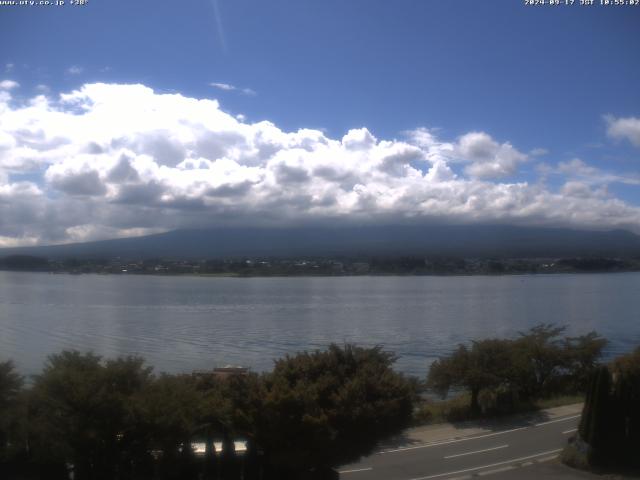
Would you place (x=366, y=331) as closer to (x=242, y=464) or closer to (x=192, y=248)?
(x=242, y=464)

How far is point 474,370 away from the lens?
16781 mm

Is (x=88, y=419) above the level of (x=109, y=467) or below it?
above

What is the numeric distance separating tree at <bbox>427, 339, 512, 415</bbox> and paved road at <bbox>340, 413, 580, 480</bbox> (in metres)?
3.18

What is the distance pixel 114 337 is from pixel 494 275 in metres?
74.5

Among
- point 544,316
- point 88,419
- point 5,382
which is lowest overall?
point 544,316

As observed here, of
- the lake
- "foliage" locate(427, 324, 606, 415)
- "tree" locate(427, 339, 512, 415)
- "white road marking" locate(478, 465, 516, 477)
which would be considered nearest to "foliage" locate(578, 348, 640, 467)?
"white road marking" locate(478, 465, 516, 477)

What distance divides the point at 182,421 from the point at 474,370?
33.8ft

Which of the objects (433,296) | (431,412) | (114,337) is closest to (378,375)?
(431,412)

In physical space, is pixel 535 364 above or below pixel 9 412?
below

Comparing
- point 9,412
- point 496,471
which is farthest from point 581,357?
point 9,412

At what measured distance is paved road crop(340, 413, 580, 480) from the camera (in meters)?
9.85

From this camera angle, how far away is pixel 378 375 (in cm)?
1188

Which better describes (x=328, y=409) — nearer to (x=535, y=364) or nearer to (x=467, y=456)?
(x=467, y=456)

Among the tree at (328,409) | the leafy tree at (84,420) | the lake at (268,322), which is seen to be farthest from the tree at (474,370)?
the leafy tree at (84,420)
